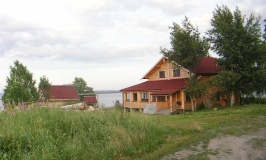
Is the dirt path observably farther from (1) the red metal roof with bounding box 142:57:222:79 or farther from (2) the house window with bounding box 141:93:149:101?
(2) the house window with bounding box 141:93:149:101

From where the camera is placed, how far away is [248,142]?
9.10m

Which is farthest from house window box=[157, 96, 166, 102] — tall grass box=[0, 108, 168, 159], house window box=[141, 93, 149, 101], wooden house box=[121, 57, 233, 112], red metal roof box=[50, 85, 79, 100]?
red metal roof box=[50, 85, 79, 100]

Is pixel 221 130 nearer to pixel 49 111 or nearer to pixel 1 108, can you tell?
pixel 49 111

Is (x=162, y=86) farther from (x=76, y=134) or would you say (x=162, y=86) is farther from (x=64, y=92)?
(x=64, y=92)

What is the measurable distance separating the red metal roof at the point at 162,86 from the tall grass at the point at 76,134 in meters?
20.6

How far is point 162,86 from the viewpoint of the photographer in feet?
Answer: 112

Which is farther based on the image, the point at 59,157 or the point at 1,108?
the point at 1,108

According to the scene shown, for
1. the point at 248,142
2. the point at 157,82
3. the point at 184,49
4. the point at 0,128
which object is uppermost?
the point at 184,49

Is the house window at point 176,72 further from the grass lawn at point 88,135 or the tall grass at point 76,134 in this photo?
the tall grass at point 76,134

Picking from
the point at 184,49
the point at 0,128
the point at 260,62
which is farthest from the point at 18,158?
the point at 260,62

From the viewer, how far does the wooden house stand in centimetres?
3178

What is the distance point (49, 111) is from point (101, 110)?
83.5 inches

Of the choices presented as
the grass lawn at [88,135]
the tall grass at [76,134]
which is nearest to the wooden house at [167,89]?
the grass lawn at [88,135]

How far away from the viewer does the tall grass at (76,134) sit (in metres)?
7.64
